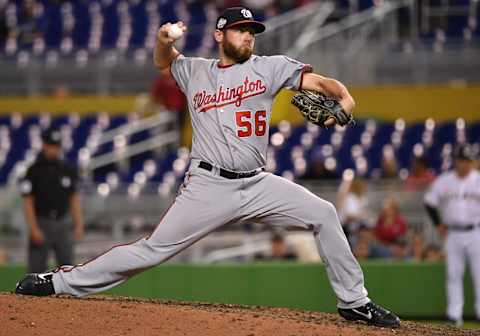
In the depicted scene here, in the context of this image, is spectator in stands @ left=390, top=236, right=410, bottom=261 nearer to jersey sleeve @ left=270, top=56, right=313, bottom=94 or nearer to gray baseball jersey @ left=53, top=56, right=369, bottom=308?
gray baseball jersey @ left=53, top=56, right=369, bottom=308

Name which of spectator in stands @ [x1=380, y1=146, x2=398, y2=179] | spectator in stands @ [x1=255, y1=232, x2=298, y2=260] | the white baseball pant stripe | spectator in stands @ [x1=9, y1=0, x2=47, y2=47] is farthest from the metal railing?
the white baseball pant stripe

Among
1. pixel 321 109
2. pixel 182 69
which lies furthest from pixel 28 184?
pixel 321 109

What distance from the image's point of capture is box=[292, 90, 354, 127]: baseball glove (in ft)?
21.1

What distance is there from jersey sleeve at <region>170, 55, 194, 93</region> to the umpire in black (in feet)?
15.3

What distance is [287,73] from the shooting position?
6562 millimetres

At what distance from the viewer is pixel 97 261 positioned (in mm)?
6824

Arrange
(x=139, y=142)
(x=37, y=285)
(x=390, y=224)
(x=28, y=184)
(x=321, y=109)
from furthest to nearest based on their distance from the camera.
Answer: (x=139, y=142) < (x=390, y=224) < (x=28, y=184) < (x=37, y=285) < (x=321, y=109)

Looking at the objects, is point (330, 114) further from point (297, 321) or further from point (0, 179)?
point (0, 179)

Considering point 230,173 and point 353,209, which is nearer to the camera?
point 230,173

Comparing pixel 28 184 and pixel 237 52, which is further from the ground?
pixel 237 52

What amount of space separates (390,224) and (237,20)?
6.60 meters

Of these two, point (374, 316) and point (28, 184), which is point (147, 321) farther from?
point (28, 184)

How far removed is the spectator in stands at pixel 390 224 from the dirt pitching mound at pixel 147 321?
5.53m

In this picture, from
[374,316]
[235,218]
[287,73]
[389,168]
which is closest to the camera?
[287,73]
